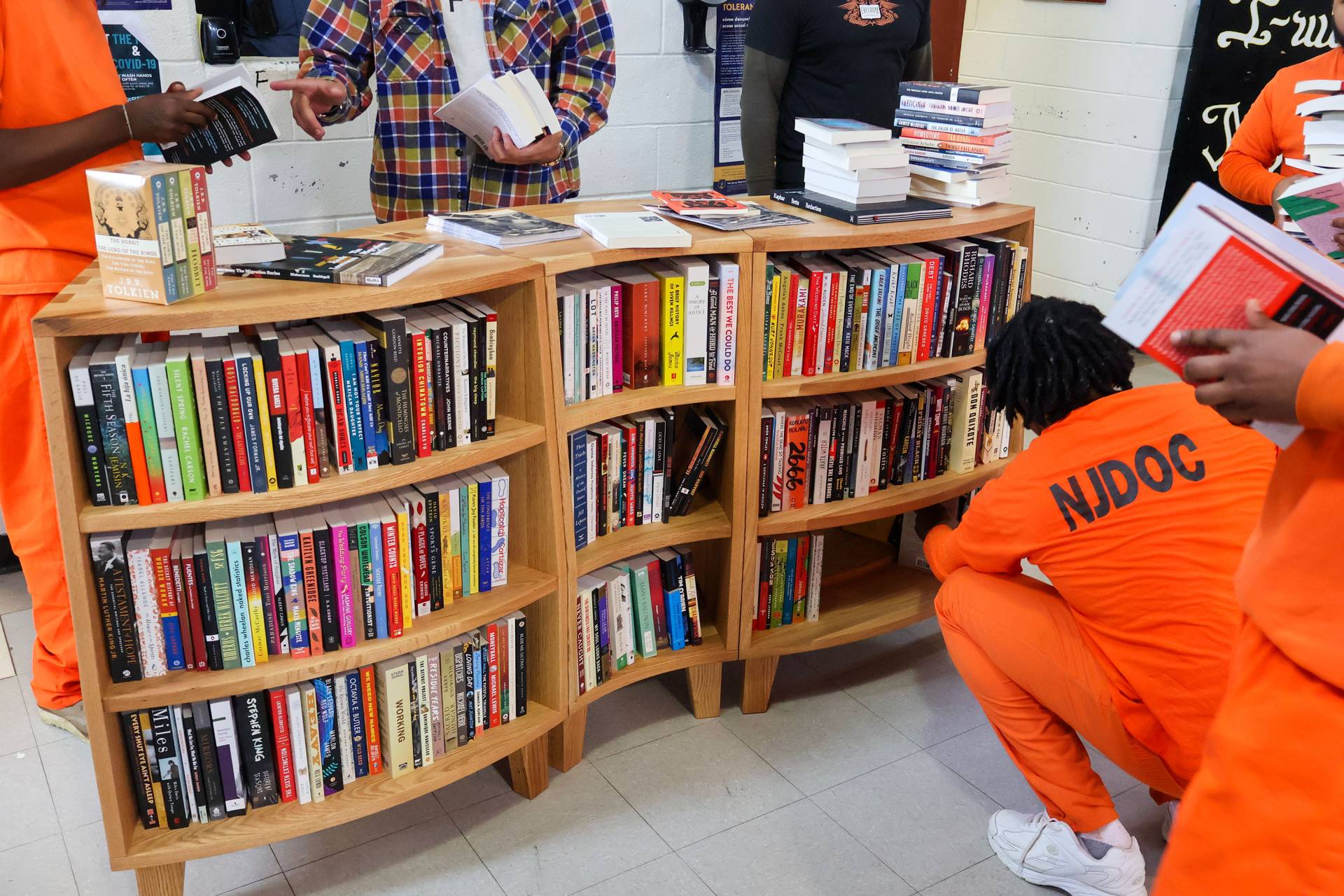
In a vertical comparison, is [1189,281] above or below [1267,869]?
above

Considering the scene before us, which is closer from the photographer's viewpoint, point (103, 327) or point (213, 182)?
point (103, 327)

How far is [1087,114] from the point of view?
4273 mm

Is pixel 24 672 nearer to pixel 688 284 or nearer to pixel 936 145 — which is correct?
pixel 688 284

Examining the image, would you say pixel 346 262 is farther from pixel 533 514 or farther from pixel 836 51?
pixel 836 51

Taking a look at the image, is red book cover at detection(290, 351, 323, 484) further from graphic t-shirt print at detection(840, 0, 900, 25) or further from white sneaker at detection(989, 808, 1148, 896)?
graphic t-shirt print at detection(840, 0, 900, 25)

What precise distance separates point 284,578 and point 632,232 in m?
0.85

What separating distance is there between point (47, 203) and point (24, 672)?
1.16 meters

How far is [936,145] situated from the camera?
236cm

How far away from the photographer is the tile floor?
1.91 m

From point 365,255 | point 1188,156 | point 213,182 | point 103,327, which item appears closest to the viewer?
point 103,327

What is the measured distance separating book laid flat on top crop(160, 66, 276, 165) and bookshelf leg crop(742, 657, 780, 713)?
1.44m

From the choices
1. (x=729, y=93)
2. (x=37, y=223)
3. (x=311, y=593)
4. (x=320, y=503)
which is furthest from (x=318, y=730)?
(x=729, y=93)

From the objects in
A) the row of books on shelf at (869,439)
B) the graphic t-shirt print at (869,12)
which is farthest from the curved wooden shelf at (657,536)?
the graphic t-shirt print at (869,12)

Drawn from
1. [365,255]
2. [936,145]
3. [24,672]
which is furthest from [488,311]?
[24,672]
